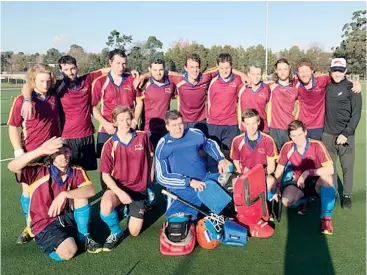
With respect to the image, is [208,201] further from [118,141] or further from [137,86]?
[137,86]

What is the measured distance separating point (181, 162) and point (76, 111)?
4.99 feet

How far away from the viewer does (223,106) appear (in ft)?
18.0

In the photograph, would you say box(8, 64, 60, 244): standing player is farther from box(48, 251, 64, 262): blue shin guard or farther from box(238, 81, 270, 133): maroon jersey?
box(238, 81, 270, 133): maroon jersey

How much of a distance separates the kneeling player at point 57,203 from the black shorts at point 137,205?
0.53 metres

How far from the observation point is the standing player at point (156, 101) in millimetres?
5262

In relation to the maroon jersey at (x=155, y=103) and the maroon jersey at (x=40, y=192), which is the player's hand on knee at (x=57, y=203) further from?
the maroon jersey at (x=155, y=103)

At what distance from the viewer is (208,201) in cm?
399

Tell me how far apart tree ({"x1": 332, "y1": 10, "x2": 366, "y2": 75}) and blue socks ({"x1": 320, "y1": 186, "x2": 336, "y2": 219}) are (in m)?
50.8

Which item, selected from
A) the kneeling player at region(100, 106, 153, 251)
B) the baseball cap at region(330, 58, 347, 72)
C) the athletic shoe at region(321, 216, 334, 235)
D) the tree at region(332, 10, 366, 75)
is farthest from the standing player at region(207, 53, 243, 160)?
the tree at region(332, 10, 366, 75)

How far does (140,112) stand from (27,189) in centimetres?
184

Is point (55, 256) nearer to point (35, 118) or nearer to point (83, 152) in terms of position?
point (35, 118)

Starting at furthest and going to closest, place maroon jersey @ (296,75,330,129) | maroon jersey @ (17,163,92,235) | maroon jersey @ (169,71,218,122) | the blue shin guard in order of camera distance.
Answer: maroon jersey @ (169,71,218,122) → maroon jersey @ (296,75,330,129) → maroon jersey @ (17,163,92,235) → the blue shin guard

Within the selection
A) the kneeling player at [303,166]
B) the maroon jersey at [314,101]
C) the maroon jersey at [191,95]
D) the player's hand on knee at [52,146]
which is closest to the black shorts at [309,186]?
the kneeling player at [303,166]

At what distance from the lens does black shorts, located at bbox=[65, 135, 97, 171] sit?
4750mm
